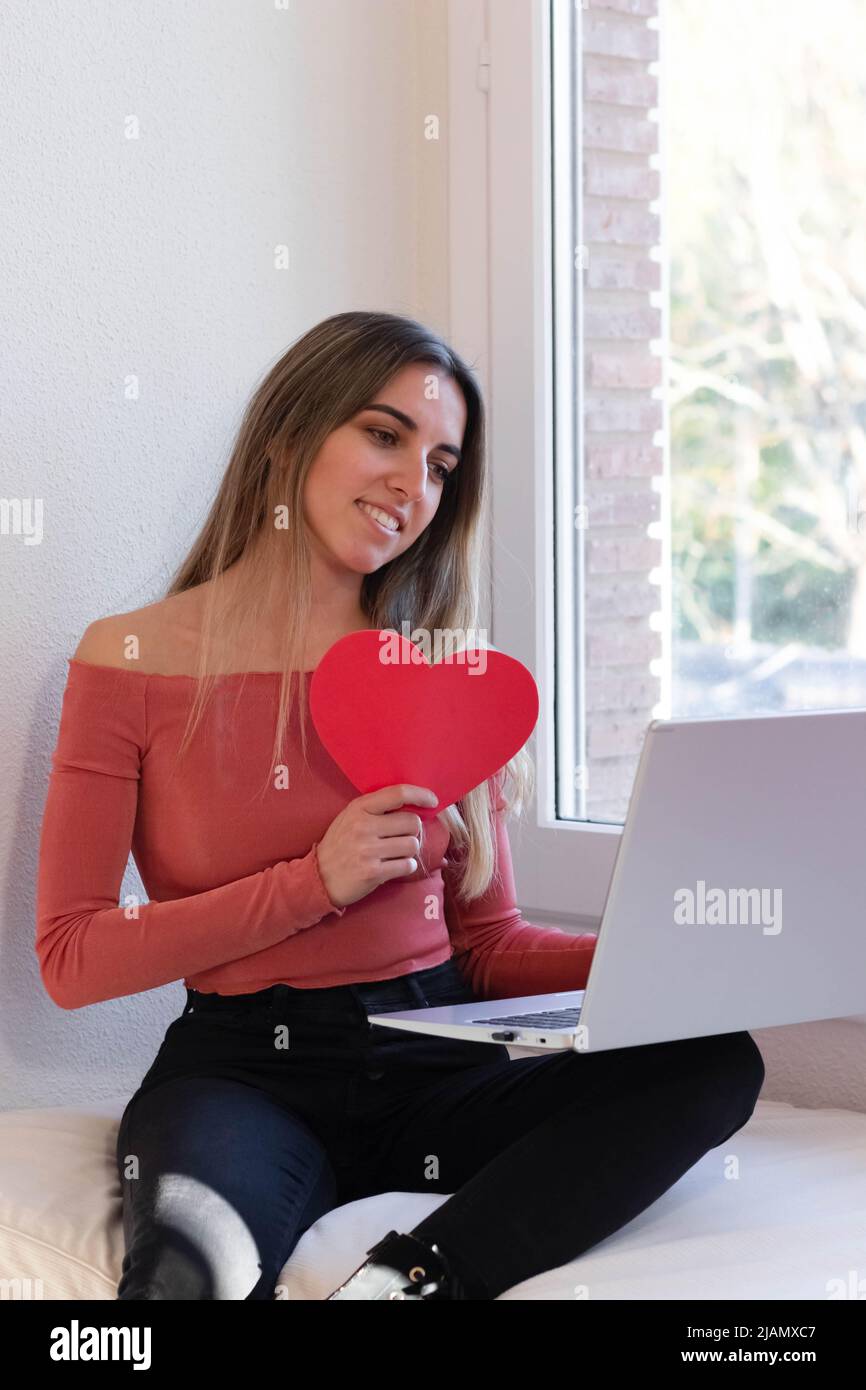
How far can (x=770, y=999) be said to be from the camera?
3.96 feet

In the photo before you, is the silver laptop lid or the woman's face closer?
the silver laptop lid

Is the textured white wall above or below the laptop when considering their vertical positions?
above

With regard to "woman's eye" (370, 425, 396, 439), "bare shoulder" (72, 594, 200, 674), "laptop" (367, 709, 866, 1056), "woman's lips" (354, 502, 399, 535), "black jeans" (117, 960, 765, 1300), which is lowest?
"black jeans" (117, 960, 765, 1300)

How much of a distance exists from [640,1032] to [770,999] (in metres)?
0.13

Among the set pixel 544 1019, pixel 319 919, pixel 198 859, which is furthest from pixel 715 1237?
pixel 198 859

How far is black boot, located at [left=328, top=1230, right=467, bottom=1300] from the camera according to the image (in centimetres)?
113

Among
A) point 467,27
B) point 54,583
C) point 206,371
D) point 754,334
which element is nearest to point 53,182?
point 206,371

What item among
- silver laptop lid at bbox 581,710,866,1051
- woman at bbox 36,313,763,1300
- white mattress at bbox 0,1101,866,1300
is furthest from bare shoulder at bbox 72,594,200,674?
silver laptop lid at bbox 581,710,866,1051

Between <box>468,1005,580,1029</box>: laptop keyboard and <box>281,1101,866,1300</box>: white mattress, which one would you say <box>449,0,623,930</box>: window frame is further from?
<box>468,1005,580,1029</box>: laptop keyboard

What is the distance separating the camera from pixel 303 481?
158cm

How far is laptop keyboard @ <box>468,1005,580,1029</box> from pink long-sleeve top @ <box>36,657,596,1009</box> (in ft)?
0.72

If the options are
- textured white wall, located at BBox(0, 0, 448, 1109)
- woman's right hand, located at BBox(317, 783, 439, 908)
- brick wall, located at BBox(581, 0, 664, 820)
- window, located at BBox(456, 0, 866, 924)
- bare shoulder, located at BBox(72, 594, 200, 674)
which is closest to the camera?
woman's right hand, located at BBox(317, 783, 439, 908)
